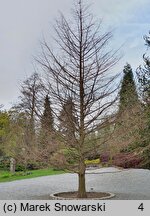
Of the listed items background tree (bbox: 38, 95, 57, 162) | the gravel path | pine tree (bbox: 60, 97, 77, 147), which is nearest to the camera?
pine tree (bbox: 60, 97, 77, 147)

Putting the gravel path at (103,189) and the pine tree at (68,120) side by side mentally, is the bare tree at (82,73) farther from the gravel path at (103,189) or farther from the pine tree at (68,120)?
the gravel path at (103,189)

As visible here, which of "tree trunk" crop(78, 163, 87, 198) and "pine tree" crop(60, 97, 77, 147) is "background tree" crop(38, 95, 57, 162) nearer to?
"pine tree" crop(60, 97, 77, 147)

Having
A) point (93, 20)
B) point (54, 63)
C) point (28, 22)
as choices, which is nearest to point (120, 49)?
point (93, 20)

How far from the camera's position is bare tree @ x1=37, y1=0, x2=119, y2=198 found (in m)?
13.7

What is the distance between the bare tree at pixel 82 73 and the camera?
541 inches

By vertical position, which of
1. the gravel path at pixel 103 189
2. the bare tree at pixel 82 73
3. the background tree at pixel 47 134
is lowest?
the gravel path at pixel 103 189

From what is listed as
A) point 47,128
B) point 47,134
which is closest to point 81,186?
point 47,134

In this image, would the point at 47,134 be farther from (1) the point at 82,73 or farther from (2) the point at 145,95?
(2) the point at 145,95

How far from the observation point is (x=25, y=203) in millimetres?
4672

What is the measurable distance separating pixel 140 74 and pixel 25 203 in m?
16.0

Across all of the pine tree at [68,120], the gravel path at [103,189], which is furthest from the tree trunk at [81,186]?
the gravel path at [103,189]

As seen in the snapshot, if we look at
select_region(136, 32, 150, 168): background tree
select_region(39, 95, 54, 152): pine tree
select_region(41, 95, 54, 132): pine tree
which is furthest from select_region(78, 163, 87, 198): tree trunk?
select_region(136, 32, 150, 168): background tree

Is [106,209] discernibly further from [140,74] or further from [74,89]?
[140,74]

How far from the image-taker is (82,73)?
14000 mm
